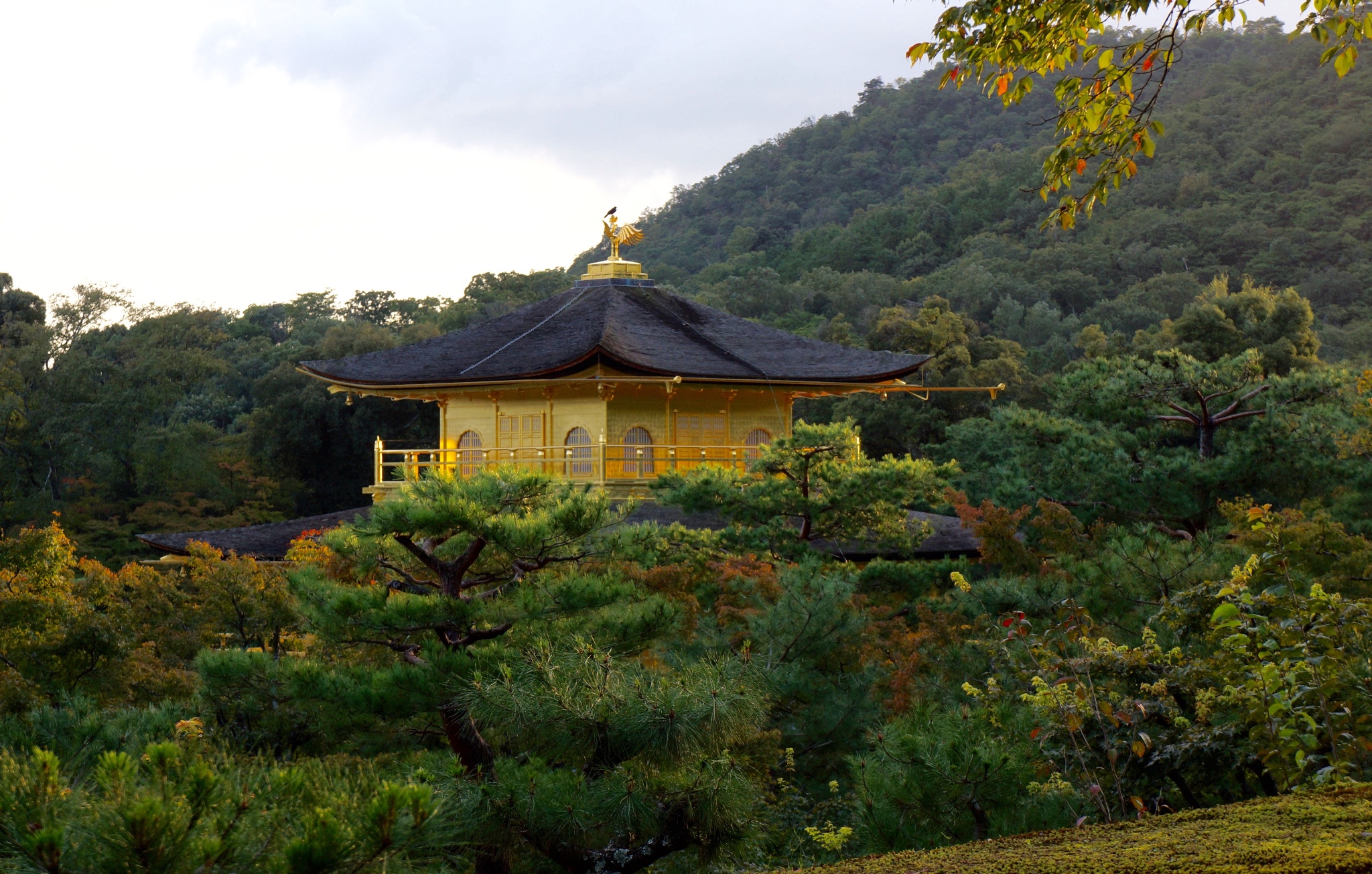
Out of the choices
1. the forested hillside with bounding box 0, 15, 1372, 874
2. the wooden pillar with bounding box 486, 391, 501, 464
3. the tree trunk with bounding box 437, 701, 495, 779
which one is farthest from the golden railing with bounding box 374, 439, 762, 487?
the tree trunk with bounding box 437, 701, 495, 779

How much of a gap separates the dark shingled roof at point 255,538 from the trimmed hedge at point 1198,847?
1898cm

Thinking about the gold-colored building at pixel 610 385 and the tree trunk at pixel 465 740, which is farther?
Result: the gold-colored building at pixel 610 385

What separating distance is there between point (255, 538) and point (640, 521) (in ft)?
27.1

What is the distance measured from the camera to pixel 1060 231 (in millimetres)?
70375

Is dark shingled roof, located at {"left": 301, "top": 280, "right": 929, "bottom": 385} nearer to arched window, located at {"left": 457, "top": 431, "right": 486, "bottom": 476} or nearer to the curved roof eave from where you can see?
the curved roof eave

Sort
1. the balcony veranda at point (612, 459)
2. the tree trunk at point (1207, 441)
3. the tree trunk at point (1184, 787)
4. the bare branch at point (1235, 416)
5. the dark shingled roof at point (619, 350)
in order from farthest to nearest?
the dark shingled roof at point (619, 350)
the balcony veranda at point (612, 459)
the tree trunk at point (1207, 441)
the bare branch at point (1235, 416)
the tree trunk at point (1184, 787)

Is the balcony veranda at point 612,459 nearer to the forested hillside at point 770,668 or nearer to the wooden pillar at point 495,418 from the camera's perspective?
the wooden pillar at point 495,418

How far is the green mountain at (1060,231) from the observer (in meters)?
59.7

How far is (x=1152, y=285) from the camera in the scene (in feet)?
196

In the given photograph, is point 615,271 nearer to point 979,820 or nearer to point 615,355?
point 615,355

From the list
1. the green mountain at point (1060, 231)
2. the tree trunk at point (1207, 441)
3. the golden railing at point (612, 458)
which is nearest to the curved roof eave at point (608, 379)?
the golden railing at point (612, 458)

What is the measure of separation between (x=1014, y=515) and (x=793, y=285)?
52.6m

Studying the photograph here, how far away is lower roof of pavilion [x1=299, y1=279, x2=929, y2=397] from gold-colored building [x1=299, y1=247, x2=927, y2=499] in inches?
1.5

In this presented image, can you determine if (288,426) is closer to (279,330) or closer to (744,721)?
(279,330)
